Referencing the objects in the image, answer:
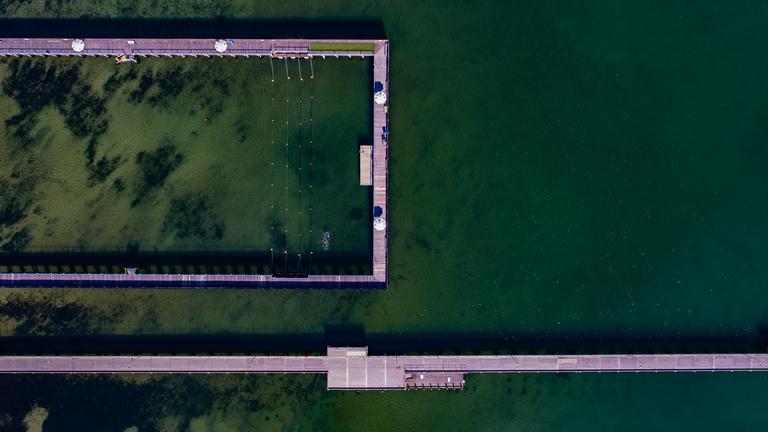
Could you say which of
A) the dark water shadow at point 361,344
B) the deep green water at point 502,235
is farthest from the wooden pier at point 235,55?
the dark water shadow at point 361,344

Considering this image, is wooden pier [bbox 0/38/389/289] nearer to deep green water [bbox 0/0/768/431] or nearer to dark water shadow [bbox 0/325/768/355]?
deep green water [bbox 0/0/768/431]

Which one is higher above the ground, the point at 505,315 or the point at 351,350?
the point at 505,315

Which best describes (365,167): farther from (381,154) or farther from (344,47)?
Answer: (344,47)

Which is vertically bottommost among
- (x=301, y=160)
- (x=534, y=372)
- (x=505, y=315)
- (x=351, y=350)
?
(x=534, y=372)

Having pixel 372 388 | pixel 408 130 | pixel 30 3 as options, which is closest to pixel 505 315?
pixel 372 388

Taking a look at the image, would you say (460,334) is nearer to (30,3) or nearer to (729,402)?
(729,402)

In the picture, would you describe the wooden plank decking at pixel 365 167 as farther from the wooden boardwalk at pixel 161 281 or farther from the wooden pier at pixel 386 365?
the wooden pier at pixel 386 365

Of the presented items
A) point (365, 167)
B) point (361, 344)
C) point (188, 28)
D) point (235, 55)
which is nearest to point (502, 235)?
point (365, 167)
